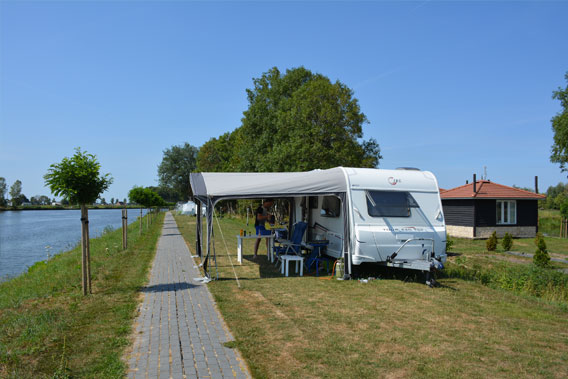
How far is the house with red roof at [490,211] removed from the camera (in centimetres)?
2075

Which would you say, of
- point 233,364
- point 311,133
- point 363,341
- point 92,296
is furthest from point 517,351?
point 311,133

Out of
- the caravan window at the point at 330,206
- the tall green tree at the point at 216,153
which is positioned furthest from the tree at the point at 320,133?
the tall green tree at the point at 216,153

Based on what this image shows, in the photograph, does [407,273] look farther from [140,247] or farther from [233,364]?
[140,247]

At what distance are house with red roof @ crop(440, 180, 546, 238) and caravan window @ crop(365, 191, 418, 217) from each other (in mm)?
12996

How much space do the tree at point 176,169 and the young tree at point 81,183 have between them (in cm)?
5981

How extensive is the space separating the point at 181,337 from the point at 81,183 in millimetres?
4074

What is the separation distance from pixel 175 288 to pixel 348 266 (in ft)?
12.0

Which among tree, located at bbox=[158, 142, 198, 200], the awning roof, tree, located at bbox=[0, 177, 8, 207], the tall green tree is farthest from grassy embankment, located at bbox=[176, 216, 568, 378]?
tree, located at bbox=[0, 177, 8, 207]

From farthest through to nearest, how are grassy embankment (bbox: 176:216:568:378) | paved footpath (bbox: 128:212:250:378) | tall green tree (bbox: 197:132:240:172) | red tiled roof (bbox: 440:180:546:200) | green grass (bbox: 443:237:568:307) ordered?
tall green tree (bbox: 197:132:240:172) → red tiled roof (bbox: 440:180:546:200) → green grass (bbox: 443:237:568:307) → grassy embankment (bbox: 176:216:568:378) → paved footpath (bbox: 128:212:250:378)

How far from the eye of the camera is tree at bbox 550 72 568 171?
2177cm

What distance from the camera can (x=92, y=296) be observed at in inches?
285

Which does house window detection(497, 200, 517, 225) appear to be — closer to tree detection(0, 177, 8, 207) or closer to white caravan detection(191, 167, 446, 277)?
white caravan detection(191, 167, 446, 277)

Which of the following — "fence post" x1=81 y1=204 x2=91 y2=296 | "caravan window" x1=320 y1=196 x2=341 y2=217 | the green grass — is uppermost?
"caravan window" x1=320 y1=196 x2=341 y2=217

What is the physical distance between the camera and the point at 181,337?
16.3 feet
